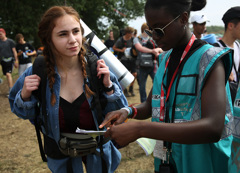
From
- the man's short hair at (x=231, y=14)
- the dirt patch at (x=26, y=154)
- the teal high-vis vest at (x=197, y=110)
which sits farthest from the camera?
the dirt patch at (x=26, y=154)

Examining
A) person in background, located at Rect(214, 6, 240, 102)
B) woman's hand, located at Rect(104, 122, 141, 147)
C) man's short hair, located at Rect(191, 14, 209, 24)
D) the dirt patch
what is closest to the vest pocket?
→ woman's hand, located at Rect(104, 122, 141, 147)

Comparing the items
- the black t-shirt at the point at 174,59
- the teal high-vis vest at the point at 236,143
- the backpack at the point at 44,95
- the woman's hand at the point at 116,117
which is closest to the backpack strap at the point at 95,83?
the backpack at the point at 44,95

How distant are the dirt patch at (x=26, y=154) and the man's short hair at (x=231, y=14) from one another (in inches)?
92.0

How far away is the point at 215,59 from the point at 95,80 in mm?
975

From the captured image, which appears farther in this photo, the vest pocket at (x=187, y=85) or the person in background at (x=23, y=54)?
the person in background at (x=23, y=54)

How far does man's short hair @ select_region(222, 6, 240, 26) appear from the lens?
2.95 metres

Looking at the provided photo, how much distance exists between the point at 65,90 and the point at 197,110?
1086 millimetres

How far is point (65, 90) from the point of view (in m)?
1.97

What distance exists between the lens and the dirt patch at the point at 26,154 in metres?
3.67

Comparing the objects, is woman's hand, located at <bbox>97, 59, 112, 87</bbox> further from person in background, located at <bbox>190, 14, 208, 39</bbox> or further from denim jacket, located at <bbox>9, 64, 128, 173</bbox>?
person in background, located at <bbox>190, 14, 208, 39</bbox>

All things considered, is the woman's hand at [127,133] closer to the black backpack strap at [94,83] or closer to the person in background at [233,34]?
the black backpack strap at [94,83]

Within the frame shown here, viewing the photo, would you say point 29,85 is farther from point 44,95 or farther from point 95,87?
point 95,87

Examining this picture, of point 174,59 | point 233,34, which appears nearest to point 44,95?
point 174,59

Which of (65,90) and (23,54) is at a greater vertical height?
(65,90)
